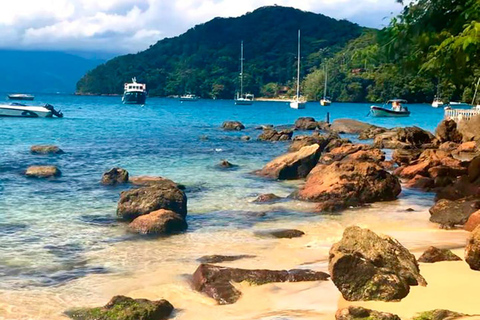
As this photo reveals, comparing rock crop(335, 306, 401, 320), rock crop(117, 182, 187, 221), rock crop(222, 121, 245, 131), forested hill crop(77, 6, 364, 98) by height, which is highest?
forested hill crop(77, 6, 364, 98)

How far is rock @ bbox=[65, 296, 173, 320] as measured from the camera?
7.50m

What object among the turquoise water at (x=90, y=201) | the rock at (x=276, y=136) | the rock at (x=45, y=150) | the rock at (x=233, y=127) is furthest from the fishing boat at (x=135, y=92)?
the rock at (x=45, y=150)

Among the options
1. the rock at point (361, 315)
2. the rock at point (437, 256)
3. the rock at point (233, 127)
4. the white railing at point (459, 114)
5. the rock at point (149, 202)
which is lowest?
the rock at point (233, 127)

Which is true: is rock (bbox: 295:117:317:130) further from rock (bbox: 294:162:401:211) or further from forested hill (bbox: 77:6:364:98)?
forested hill (bbox: 77:6:364:98)

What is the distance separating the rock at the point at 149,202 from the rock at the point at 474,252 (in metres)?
7.35

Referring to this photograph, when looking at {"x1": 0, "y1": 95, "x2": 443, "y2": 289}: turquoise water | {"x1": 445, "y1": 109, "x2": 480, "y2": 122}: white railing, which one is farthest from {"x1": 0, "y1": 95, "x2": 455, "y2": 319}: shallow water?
{"x1": 445, "y1": 109, "x2": 480, "y2": 122}: white railing

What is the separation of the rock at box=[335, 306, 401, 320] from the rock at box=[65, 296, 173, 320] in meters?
2.33

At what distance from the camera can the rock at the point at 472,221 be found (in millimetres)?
11627

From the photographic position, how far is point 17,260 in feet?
35.4

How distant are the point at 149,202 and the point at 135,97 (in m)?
109

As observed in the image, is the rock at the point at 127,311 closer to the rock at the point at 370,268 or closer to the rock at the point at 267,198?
the rock at the point at 370,268

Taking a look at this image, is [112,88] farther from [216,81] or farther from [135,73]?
[216,81]

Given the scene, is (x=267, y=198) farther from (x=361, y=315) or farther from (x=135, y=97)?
(x=135, y=97)

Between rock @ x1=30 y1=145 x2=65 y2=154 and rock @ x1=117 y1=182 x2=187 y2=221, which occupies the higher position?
rock @ x1=117 y1=182 x2=187 y2=221
